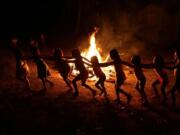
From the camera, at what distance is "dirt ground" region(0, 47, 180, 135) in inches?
393

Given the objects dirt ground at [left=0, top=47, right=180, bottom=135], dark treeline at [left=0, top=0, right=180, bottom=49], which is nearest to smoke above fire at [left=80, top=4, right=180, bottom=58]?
dark treeline at [left=0, top=0, right=180, bottom=49]

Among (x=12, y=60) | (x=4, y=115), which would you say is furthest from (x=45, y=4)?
(x=4, y=115)

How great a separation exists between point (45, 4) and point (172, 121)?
21140mm

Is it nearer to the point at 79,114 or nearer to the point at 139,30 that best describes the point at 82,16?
the point at 139,30

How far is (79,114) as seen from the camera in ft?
36.2

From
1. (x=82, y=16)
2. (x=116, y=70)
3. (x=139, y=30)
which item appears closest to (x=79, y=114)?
(x=116, y=70)

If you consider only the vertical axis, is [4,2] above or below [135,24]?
above

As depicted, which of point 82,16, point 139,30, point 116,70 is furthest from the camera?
point 82,16

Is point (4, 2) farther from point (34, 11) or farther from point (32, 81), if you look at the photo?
point (32, 81)

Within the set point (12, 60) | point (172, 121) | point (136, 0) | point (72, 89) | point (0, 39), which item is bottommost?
point (172, 121)

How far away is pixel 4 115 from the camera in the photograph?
36.6 ft

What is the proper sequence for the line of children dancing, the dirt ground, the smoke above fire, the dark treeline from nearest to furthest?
the dirt ground, the line of children dancing, the smoke above fire, the dark treeline

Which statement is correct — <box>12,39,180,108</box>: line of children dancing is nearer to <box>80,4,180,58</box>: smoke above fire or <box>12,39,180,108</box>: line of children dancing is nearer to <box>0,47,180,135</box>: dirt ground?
<box>0,47,180,135</box>: dirt ground

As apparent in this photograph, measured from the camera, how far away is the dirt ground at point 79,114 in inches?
393
